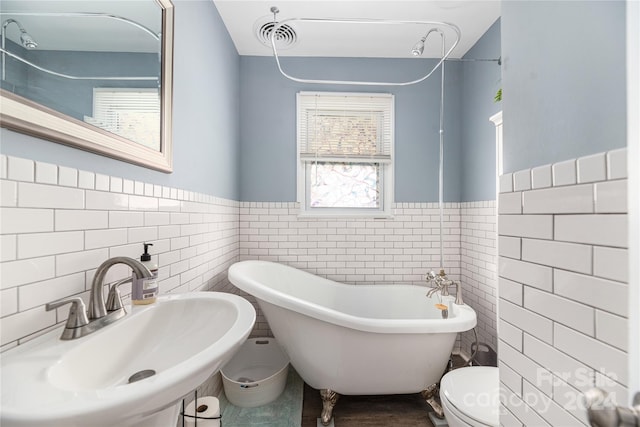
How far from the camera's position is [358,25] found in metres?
2.02

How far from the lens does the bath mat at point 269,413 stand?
5.06 feet

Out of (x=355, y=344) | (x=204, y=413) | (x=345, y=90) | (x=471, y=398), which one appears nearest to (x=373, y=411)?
(x=355, y=344)

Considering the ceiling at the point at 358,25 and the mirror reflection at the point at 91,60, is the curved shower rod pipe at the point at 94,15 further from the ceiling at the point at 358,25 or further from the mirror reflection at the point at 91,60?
the ceiling at the point at 358,25

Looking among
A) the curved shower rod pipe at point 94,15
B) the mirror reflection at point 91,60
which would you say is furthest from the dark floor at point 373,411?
the curved shower rod pipe at point 94,15

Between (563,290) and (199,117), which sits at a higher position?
(199,117)

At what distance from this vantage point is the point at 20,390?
49 cm

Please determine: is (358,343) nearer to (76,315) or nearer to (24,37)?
(76,315)

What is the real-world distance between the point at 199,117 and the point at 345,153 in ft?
4.15

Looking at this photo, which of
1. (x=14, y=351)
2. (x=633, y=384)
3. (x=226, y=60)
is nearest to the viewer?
(x=633, y=384)

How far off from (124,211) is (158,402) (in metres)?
0.74

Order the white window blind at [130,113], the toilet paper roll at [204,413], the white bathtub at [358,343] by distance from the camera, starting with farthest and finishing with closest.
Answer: the white bathtub at [358,343]
the toilet paper roll at [204,413]
the white window blind at [130,113]

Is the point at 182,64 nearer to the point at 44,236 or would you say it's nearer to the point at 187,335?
the point at 44,236

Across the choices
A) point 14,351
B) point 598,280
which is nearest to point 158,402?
point 14,351

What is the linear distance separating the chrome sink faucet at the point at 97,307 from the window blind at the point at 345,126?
1.79m
